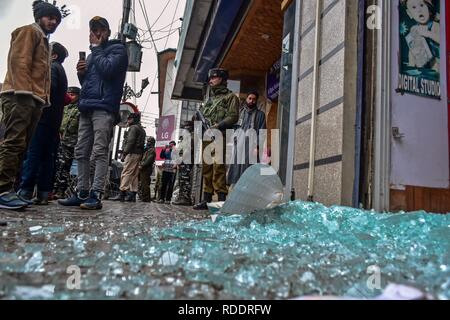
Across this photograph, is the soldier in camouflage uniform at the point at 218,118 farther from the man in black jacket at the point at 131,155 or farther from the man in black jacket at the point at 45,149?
the man in black jacket at the point at 131,155

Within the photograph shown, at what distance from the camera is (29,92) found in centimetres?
264

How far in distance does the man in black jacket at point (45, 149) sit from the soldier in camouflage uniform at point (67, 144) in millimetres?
1733

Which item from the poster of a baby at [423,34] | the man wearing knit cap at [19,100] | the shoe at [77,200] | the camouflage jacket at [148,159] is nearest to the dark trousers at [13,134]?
the man wearing knit cap at [19,100]

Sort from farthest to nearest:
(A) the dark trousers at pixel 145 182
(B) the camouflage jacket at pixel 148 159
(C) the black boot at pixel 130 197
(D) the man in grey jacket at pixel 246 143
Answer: (A) the dark trousers at pixel 145 182 → (B) the camouflage jacket at pixel 148 159 → (C) the black boot at pixel 130 197 → (D) the man in grey jacket at pixel 246 143

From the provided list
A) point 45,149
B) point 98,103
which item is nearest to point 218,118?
point 98,103

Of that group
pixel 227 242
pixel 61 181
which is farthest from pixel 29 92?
pixel 61 181

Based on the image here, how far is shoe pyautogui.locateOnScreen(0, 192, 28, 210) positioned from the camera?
2.51 m

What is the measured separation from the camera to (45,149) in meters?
3.53

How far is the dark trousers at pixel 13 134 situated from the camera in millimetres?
2572

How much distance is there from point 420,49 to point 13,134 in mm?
3184

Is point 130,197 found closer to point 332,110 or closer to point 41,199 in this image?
point 41,199

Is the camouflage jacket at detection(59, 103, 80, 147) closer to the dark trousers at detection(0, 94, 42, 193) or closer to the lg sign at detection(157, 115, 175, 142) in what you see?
the dark trousers at detection(0, 94, 42, 193)

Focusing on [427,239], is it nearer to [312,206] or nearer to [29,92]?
[312,206]
